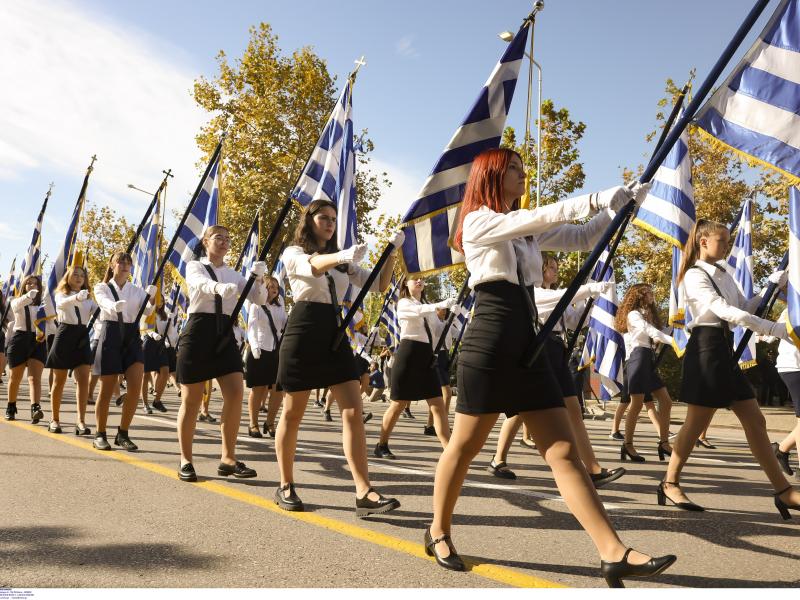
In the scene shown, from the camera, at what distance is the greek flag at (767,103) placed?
12.8 feet

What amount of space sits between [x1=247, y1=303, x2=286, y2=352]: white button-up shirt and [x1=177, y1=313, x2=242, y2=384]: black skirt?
3499mm

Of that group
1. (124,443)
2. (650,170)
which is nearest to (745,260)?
Result: (650,170)

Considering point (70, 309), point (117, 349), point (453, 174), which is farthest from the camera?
point (70, 309)

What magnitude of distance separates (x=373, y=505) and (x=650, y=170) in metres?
2.58

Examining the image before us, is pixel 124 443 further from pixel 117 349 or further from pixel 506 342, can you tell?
pixel 506 342

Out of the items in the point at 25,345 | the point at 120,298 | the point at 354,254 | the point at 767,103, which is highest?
the point at 767,103

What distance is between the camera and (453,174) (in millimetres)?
5207

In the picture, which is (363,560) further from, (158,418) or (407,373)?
(158,418)

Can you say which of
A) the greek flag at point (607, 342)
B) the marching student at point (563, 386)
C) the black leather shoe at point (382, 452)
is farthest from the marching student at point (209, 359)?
the greek flag at point (607, 342)

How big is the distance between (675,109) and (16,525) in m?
4.85

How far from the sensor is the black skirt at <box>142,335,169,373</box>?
13.1 metres

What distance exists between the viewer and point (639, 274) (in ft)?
76.9

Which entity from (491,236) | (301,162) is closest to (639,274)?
(301,162)

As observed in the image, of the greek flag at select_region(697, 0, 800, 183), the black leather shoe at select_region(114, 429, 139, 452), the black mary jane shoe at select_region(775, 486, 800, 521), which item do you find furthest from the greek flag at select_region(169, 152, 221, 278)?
the black mary jane shoe at select_region(775, 486, 800, 521)
